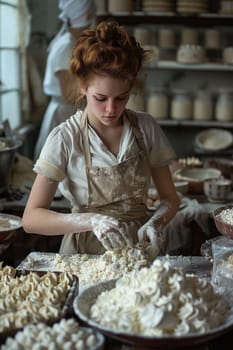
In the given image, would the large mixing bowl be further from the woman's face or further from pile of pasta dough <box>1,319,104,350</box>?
pile of pasta dough <box>1,319,104,350</box>

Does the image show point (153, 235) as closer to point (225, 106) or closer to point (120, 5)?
point (225, 106)

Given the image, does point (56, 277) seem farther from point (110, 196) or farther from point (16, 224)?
point (16, 224)

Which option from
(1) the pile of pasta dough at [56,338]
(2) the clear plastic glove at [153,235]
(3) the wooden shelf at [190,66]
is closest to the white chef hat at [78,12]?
(3) the wooden shelf at [190,66]

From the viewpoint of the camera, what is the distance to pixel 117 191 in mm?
1962

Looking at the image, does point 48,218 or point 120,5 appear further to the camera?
point 120,5

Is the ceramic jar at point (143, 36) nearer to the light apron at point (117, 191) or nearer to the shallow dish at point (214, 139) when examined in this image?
the shallow dish at point (214, 139)

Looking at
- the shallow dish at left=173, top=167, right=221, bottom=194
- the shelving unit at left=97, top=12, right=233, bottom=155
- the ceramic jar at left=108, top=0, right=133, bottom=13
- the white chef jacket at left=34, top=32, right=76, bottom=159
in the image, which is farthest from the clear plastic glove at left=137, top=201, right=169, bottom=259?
the ceramic jar at left=108, top=0, right=133, bottom=13

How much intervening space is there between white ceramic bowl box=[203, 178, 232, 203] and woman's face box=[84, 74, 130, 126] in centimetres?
142

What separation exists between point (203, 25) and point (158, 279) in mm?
4162

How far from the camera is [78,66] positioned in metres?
1.81

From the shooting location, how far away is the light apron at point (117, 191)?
1.94 metres

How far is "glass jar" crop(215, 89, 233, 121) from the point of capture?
4.77m

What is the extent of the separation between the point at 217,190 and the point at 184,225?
305mm

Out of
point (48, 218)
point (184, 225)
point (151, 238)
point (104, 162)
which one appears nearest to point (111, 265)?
point (151, 238)
